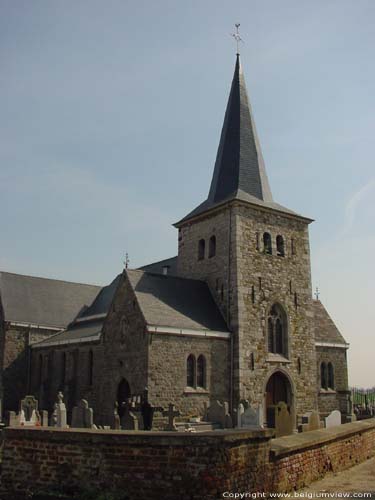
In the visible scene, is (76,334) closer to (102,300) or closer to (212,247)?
(102,300)

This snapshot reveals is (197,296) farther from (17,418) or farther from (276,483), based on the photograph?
(276,483)

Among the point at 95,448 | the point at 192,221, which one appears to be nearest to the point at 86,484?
the point at 95,448

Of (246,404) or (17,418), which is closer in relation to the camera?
(17,418)

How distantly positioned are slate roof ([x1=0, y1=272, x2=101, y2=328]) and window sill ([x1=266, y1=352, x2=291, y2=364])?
15.2 meters

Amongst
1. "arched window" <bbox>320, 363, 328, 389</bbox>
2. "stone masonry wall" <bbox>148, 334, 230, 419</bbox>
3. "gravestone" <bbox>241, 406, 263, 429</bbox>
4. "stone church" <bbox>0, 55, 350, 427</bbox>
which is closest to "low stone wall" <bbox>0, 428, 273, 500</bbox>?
"gravestone" <bbox>241, 406, 263, 429</bbox>

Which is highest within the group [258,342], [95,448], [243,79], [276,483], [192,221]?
[243,79]

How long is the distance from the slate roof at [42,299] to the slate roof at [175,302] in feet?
38.3

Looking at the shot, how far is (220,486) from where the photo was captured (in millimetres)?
8828

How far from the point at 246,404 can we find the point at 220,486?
643 inches

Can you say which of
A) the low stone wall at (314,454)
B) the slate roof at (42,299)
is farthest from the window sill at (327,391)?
the slate roof at (42,299)

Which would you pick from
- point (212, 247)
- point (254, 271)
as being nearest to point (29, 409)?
point (212, 247)

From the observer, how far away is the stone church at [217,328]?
2555 cm

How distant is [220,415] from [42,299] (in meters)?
19.0

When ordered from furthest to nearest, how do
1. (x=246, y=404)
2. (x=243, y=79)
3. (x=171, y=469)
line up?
(x=243, y=79) < (x=246, y=404) < (x=171, y=469)
